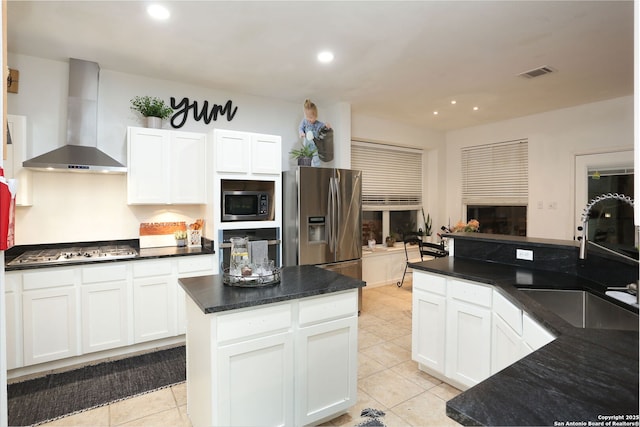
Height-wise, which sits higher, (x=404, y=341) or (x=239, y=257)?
(x=239, y=257)

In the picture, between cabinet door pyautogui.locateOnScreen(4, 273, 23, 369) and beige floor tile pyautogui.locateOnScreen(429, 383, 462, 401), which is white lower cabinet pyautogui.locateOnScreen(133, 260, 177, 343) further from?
beige floor tile pyautogui.locateOnScreen(429, 383, 462, 401)

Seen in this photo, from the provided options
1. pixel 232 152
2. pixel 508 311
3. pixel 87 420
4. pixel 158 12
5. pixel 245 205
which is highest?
pixel 158 12

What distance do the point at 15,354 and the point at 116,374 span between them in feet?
2.42

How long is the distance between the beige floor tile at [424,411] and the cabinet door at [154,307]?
2.16 m

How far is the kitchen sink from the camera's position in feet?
5.88

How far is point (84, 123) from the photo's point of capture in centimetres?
327

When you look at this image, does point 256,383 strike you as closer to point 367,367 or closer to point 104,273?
point 367,367

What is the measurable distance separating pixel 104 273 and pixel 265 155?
6.03 feet

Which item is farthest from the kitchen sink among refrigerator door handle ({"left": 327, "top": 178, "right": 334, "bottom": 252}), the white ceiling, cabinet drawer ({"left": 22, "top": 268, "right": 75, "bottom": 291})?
cabinet drawer ({"left": 22, "top": 268, "right": 75, "bottom": 291})

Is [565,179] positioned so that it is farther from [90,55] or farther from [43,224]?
[43,224]

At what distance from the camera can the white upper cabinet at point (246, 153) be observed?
135 inches

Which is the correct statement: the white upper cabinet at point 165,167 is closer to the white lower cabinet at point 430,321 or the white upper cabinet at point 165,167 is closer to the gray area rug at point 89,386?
the gray area rug at point 89,386

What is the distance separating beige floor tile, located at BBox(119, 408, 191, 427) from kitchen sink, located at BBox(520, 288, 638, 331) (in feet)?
7.42

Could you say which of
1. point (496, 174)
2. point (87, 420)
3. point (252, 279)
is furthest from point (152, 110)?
point (496, 174)
